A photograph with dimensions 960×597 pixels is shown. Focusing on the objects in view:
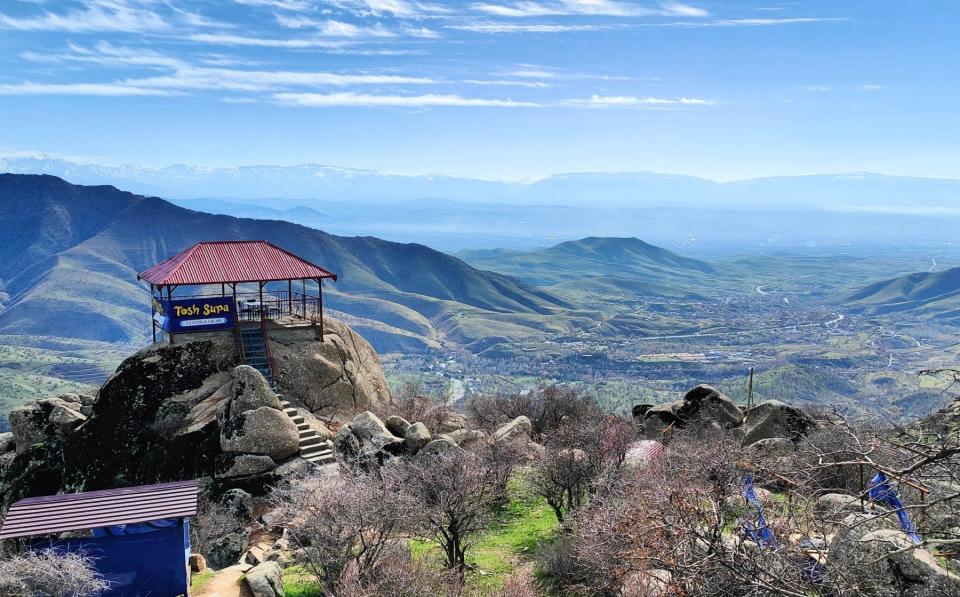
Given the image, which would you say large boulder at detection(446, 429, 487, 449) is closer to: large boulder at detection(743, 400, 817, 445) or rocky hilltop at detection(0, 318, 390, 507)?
rocky hilltop at detection(0, 318, 390, 507)

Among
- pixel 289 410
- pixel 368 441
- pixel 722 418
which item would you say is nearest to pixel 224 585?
pixel 368 441

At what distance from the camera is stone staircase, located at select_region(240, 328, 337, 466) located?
3134cm

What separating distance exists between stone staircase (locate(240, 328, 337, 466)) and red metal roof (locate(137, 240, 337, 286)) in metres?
3.20

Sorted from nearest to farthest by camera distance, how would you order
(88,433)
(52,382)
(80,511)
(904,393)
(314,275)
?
Answer: (80,511) < (88,433) < (314,275) < (904,393) < (52,382)

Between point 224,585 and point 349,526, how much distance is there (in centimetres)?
547

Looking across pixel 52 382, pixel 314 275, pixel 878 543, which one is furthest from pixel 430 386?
pixel 878 543

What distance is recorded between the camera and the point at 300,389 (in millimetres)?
36188

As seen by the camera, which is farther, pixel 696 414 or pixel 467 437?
pixel 696 414

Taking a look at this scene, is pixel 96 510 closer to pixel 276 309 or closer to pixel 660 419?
pixel 276 309

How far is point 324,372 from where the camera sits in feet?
123

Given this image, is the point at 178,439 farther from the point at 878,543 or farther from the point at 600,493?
the point at 878,543

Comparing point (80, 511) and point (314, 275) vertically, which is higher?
point (314, 275)

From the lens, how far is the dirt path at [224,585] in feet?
64.1

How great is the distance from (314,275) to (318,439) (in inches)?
403
